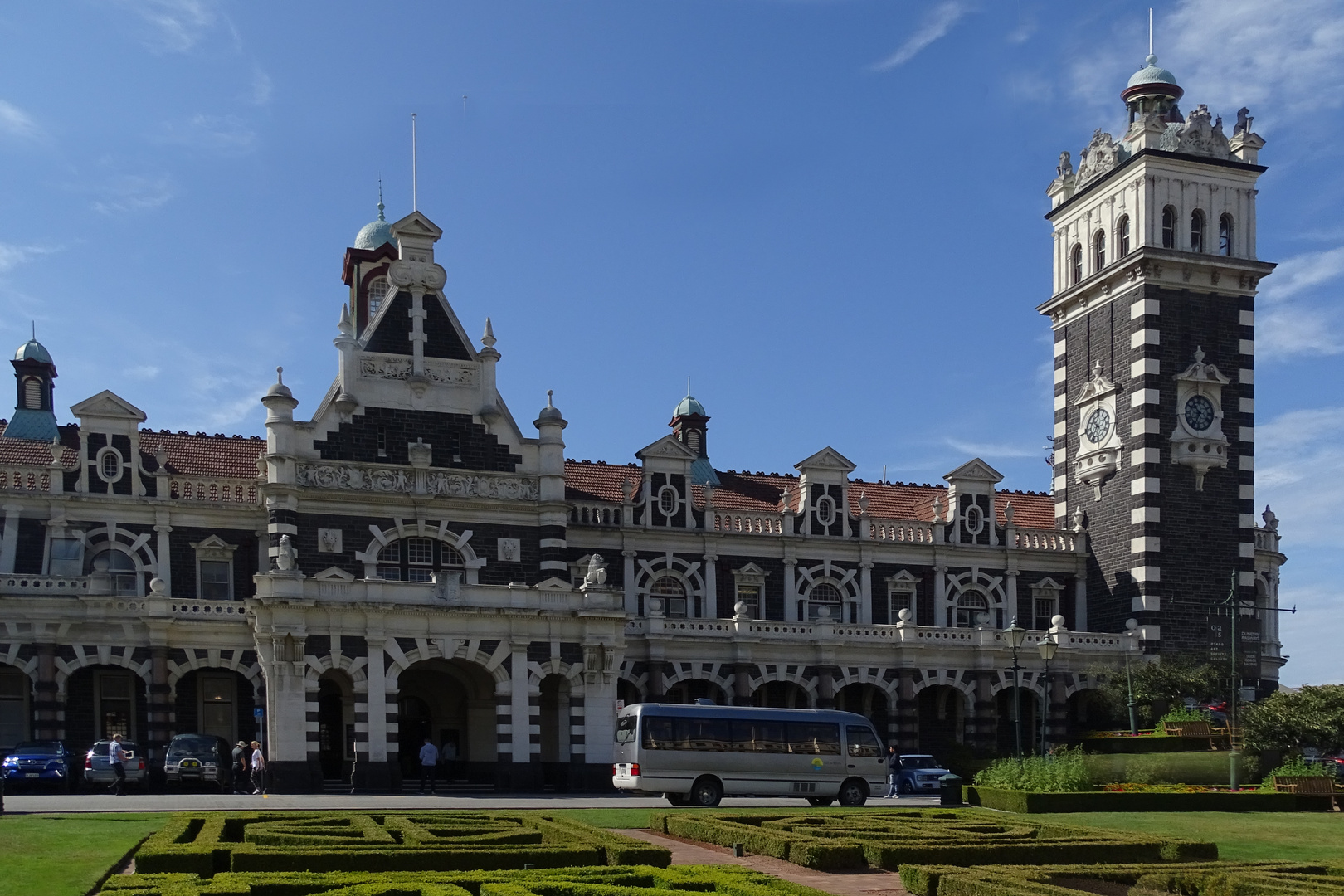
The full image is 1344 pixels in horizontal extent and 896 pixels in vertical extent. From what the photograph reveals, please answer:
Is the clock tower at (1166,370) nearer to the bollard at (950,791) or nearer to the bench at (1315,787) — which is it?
the bench at (1315,787)

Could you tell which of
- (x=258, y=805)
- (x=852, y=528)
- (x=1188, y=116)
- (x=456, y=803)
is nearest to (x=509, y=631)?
(x=456, y=803)

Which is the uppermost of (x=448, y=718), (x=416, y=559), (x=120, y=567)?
(x=416, y=559)

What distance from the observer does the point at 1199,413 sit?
64.2 m

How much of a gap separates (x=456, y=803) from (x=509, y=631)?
1068 cm

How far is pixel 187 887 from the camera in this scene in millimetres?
19609

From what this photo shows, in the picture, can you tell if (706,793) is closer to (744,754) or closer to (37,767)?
(744,754)

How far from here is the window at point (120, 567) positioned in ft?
180

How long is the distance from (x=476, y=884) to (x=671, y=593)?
40.7 m

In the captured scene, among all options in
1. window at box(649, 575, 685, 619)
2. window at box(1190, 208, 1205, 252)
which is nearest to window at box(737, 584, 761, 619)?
window at box(649, 575, 685, 619)

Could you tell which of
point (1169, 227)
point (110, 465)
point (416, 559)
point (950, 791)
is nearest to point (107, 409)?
point (110, 465)

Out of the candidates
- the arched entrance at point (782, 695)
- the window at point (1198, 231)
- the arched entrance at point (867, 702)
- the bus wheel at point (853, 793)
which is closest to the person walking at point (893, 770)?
the arched entrance at point (867, 702)

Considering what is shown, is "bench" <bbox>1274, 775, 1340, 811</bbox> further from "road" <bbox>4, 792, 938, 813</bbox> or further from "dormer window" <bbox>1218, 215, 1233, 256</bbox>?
"dormer window" <bbox>1218, 215, 1233, 256</bbox>

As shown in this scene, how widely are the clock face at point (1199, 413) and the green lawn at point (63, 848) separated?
45.8 m

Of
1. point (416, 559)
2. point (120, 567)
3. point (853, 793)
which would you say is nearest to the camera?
point (853, 793)
